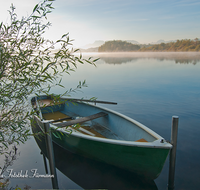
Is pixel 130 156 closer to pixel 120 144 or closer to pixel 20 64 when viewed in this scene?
pixel 120 144

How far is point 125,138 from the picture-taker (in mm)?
5254

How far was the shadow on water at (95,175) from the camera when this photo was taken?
4469 mm

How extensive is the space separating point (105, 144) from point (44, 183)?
87.7 inches

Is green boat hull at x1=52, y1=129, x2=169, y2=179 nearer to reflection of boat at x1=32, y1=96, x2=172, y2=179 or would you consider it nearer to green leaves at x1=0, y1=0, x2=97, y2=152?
reflection of boat at x1=32, y1=96, x2=172, y2=179

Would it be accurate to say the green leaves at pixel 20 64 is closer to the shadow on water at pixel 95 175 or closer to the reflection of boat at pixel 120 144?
the reflection of boat at pixel 120 144

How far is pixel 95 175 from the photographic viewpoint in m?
4.87

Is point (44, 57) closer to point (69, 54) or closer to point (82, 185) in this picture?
point (69, 54)

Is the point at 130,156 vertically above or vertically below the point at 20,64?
below

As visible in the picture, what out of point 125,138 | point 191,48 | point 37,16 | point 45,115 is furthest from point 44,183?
point 191,48

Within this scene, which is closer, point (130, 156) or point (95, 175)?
point (130, 156)

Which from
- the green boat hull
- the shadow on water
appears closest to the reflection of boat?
the green boat hull

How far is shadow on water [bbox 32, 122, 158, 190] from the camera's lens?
447cm

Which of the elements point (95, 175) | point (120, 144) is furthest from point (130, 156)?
point (95, 175)

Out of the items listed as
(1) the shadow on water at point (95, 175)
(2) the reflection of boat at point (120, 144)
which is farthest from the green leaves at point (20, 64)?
(1) the shadow on water at point (95, 175)
